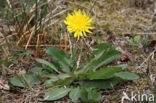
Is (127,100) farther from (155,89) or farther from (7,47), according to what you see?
(7,47)

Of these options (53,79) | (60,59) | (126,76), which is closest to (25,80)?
(53,79)

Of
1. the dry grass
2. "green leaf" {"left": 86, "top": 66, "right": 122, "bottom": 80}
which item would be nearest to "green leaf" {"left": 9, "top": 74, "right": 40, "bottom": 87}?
the dry grass

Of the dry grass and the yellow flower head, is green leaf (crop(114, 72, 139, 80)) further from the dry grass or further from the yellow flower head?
the yellow flower head

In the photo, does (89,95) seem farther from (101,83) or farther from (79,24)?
(79,24)

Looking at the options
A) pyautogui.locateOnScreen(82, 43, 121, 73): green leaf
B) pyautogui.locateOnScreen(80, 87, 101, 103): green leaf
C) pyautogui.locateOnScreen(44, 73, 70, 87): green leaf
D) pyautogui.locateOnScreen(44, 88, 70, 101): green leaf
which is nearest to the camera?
pyautogui.locateOnScreen(80, 87, 101, 103): green leaf

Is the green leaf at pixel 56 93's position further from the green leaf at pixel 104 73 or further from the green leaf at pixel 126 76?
the green leaf at pixel 126 76

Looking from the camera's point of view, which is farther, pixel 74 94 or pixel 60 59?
pixel 60 59
